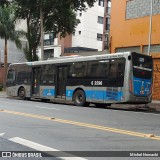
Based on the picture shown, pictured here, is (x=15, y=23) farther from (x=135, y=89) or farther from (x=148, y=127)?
(x=148, y=127)

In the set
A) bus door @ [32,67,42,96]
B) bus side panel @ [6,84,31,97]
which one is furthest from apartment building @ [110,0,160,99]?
bus side panel @ [6,84,31,97]

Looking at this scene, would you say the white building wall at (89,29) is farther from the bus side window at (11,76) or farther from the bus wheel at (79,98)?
the bus wheel at (79,98)

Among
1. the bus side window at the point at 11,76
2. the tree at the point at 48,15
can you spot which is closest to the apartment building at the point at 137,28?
the tree at the point at 48,15

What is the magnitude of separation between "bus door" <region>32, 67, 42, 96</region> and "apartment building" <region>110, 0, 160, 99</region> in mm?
6691

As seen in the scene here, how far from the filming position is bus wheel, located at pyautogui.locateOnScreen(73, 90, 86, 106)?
893 inches

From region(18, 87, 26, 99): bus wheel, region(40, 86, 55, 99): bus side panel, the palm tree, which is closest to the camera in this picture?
region(40, 86, 55, 99): bus side panel

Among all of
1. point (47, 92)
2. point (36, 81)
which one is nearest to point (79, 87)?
point (47, 92)

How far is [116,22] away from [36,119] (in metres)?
18.1

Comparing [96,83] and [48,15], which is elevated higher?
[48,15]

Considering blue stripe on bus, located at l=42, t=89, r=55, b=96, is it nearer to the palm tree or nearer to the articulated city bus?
the articulated city bus

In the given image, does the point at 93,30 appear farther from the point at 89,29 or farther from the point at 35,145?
the point at 35,145

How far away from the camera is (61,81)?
24.6 m

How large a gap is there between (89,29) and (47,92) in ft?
125

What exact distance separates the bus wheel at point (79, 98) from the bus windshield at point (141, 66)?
383 cm
